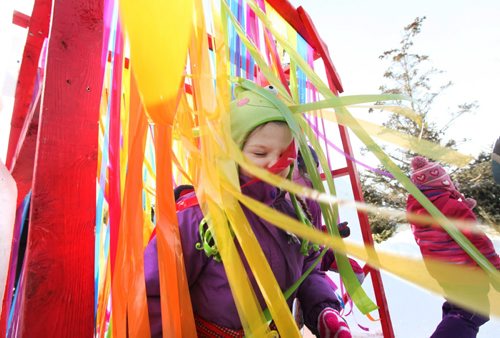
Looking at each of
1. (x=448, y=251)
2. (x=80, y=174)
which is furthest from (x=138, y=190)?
(x=448, y=251)

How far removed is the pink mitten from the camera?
766mm

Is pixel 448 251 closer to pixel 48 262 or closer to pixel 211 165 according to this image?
pixel 211 165

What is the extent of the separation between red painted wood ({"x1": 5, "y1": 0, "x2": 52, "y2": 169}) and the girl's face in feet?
2.43

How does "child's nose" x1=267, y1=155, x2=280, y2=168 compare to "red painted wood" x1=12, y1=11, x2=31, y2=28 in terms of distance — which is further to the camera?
"red painted wood" x1=12, y1=11, x2=31, y2=28

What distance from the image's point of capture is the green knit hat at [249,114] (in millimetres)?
693

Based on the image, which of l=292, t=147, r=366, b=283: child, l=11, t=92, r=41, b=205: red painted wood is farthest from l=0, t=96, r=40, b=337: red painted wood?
l=292, t=147, r=366, b=283: child

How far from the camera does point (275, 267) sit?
759 millimetres

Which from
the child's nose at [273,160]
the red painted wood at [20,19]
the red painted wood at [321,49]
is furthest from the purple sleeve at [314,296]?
the red painted wood at [20,19]

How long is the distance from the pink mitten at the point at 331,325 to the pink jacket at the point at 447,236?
72cm

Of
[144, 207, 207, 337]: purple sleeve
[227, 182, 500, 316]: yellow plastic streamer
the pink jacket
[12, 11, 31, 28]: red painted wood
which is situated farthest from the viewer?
the pink jacket

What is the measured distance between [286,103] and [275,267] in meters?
0.38

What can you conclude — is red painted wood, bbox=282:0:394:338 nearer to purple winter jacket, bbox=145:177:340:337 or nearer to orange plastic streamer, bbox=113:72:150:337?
purple winter jacket, bbox=145:177:340:337

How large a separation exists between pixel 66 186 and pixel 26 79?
80 cm

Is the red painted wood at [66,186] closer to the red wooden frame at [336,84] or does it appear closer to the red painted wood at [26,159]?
the red painted wood at [26,159]
